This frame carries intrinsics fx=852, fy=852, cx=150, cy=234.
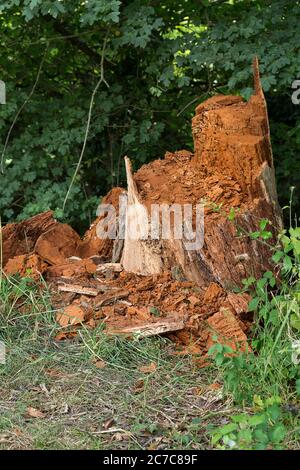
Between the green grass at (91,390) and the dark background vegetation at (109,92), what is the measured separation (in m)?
2.18

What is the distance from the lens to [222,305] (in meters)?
4.74

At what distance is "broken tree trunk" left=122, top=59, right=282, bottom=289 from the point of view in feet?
15.9

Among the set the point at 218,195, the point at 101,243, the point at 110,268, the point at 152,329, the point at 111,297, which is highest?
the point at 218,195

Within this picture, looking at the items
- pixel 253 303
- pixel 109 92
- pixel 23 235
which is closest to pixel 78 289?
pixel 23 235

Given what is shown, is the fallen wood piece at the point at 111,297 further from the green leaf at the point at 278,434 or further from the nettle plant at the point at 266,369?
the green leaf at the point at 278,434

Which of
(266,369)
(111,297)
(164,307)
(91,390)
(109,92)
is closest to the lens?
(266,369)

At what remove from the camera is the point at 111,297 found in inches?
194

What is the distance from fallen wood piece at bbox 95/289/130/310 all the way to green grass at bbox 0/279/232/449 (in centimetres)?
28

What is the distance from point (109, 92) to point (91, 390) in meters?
4.10

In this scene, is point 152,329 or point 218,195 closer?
point 152,329

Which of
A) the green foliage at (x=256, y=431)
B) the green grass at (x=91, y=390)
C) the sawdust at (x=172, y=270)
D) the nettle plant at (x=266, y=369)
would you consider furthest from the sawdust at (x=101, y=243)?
the green foliage at (x=256, y=431)

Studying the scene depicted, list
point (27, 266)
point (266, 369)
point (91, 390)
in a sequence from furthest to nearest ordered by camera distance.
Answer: point (27, 266)
point (91, 390)
point (266, 369)

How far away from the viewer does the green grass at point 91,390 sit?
3.79 metres

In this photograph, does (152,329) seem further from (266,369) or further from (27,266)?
(27,266)
